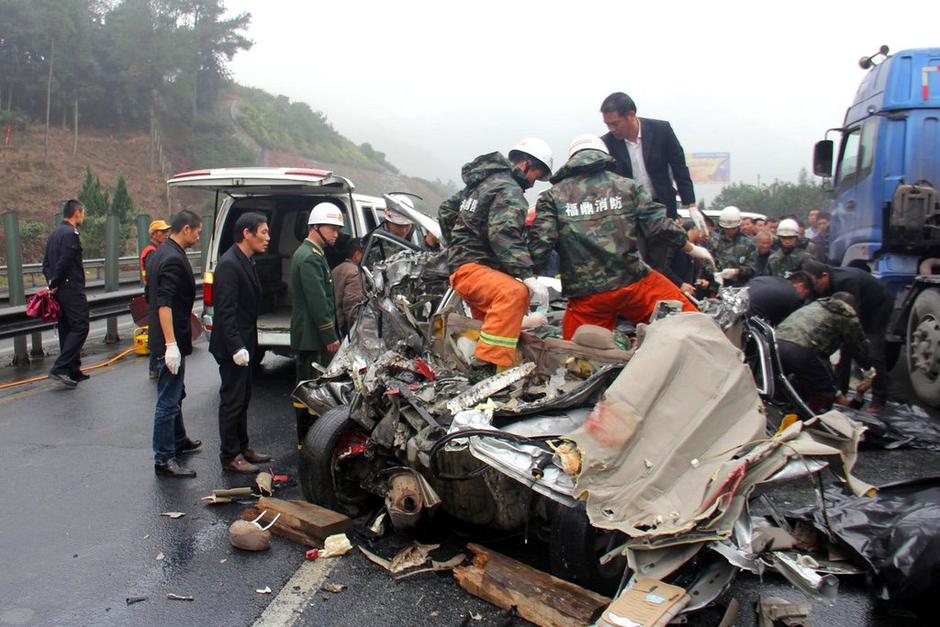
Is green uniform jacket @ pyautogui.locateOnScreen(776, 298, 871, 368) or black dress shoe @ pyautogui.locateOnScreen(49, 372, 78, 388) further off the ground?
green uniform jacket @ pyautogui.locateOnScreen(776, 298, 871, 368)

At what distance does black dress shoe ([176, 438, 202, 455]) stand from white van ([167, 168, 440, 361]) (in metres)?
1.83

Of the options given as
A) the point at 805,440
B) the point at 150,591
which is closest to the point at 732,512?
the point at 805,440

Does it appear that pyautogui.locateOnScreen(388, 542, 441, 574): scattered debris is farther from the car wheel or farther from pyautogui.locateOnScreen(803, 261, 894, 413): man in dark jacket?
pyautogui.locateOnScreen(803, 261, 894, 413): man in dark jacket

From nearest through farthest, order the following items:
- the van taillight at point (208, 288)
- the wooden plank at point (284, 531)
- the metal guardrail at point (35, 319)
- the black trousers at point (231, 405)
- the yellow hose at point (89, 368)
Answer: the wooden plank at point (284, 531) < the black trousers at point (231, 405) < the van taillight at point (208, 288) < the yellow hose at point (89, 368) < the metal guardrail at point (35, 319)

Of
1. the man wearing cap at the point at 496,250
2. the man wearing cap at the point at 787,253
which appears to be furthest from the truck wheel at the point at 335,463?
the man wearing cap at the point at 787,253

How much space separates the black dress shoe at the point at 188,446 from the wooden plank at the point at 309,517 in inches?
61.7

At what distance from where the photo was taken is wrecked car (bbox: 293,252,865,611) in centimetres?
269

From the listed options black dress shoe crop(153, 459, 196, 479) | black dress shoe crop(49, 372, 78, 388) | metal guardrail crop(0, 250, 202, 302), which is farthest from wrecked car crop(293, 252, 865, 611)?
metal guardrail crop(0, 250, 202, 302)

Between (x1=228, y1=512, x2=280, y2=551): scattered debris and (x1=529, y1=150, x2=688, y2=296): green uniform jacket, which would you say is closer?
(x1=228, y1=512, x2=280, y2=551): scattered debris

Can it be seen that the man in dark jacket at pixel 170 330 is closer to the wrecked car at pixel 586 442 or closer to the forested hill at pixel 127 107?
the wrecked car at pixel 586 442

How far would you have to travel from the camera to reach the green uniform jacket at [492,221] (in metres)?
4.38

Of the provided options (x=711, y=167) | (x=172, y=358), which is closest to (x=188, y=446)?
(x=172, y=358)

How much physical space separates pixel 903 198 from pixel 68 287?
8.61 meters

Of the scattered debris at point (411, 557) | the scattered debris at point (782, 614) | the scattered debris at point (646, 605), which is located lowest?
the scattered debris at point (411, 557)
